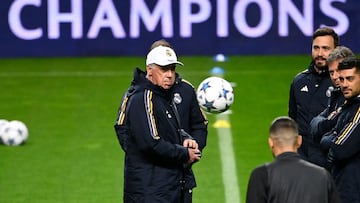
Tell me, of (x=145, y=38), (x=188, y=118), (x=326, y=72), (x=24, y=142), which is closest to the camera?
(x=188, y=118)

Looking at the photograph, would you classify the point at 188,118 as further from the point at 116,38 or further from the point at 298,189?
the point at 116,38

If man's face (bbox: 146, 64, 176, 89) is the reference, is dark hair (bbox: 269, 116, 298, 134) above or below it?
below

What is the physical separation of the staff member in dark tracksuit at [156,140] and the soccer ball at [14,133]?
20.7 feet

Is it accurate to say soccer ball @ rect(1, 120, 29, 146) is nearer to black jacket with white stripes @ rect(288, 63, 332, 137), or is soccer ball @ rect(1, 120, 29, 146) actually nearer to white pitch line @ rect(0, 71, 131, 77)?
white pitch line @ rect(0, 71, 131, 77)

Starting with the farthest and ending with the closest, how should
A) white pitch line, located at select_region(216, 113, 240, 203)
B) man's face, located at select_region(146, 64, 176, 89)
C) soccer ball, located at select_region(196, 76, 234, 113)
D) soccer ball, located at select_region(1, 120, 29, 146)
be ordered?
soccer ball, located at select_region(1, 120, 29, 146) < soccer ball, located at select_region(196, 76, 234, 113) < white pitch line, located at select_region(216, 113, 240, 203) < man's face, located at select_region(146, 64, 176, 89)

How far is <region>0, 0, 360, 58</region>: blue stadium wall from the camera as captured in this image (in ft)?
64.7

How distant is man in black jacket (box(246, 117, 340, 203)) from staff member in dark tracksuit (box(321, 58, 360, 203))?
120cm

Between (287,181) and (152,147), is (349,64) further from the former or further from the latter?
(287,181)

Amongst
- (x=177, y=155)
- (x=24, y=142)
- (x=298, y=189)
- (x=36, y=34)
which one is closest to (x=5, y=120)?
(x=24, y=142)

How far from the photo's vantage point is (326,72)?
951cm

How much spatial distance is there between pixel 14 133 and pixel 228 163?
2.98 m

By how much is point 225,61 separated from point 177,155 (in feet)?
39.0

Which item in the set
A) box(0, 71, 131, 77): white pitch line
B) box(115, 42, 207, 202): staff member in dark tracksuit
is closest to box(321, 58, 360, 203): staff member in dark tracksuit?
box(115, 42, 207, 202): staff member in dark tracksuit

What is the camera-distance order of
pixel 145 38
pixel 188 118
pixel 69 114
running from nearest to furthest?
pixel 188 118 → pixel 69 114 → pixel 145 38
